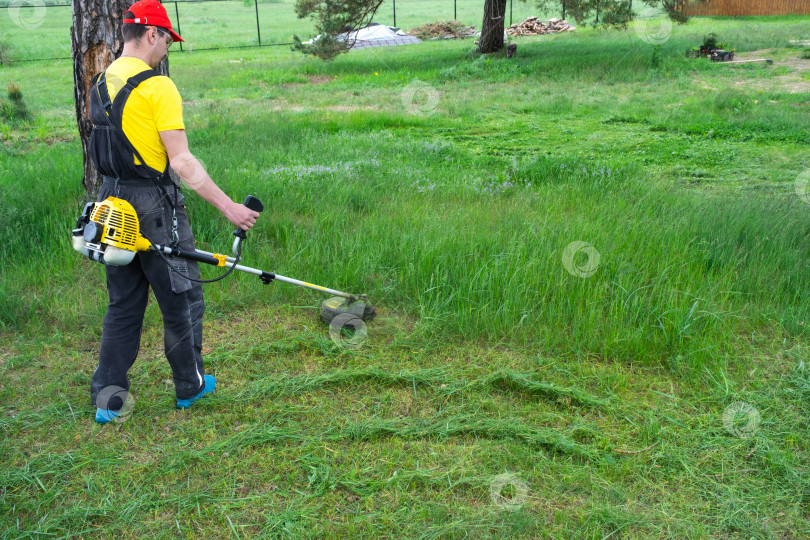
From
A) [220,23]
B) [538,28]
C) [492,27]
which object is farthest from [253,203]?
[220,23]

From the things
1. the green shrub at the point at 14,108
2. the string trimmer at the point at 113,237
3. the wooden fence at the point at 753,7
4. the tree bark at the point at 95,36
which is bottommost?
the green shrub at the point at 14,108

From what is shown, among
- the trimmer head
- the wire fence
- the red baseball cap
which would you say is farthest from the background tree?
the red baseball cap

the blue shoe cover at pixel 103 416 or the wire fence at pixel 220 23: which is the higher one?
the wire fence at pixel 220 23

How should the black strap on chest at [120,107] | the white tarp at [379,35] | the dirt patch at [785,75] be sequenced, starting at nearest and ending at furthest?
the black strap on chest at [120,107] < the dirt patch at [785,75] < the white tarp at [379,35]

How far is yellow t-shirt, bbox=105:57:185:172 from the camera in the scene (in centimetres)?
305

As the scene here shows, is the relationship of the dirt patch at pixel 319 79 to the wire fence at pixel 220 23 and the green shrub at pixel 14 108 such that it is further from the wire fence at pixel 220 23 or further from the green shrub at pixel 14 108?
the wire fence at pixel 220 23

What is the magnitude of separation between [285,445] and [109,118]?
6.12 feet

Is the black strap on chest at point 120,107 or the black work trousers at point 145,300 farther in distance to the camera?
the black work trousers at point 145,300

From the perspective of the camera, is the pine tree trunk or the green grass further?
the pine tree trunk

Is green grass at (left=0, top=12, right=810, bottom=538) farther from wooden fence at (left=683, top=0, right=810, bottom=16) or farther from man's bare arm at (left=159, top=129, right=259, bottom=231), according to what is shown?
wooden fence at (left=683, top=0, right=810, bottom=16)

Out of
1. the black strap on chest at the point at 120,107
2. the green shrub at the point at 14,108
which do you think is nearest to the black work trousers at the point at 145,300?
the black strap on chest at the point at 120,107

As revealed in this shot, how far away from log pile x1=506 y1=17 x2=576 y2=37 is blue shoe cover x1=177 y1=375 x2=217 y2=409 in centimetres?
2610

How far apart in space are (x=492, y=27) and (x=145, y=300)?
16672 mm

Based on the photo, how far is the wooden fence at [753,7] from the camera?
1131 inches
